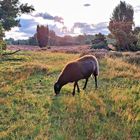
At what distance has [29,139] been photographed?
11844 millimetres

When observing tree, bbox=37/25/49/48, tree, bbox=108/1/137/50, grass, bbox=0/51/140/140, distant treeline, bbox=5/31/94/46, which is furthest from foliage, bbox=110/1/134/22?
grass, bbox=0/51/140/140

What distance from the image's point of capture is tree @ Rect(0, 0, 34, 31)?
41.9 meters

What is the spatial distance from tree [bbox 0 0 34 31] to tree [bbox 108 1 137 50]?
27.7 m

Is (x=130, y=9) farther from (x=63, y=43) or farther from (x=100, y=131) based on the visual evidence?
(x=100, y=131)

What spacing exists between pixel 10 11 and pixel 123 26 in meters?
39.1

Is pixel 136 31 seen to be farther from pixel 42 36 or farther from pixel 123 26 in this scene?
pixel 42 36

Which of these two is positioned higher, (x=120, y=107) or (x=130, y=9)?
(x=130, y=9)

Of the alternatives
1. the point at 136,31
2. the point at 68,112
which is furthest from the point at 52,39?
the point at 68,112

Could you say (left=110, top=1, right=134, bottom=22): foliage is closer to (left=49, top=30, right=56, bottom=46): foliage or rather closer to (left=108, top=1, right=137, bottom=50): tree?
(left=108, top=1, right=137, bottom=50): tree

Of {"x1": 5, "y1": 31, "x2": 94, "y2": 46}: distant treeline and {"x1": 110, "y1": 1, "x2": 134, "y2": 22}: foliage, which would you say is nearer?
{"x1": 110, "y1": 1, "x2": 134, "y2": 22}: foliage

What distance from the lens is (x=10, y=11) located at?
140 feet

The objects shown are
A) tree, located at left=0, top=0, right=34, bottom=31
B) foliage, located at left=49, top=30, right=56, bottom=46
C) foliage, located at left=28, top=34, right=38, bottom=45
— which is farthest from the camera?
foliage, located at left=49, top=30, right=56, bottom=46

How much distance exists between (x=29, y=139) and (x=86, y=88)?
8.14m

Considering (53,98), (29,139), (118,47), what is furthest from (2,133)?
(118,47)
